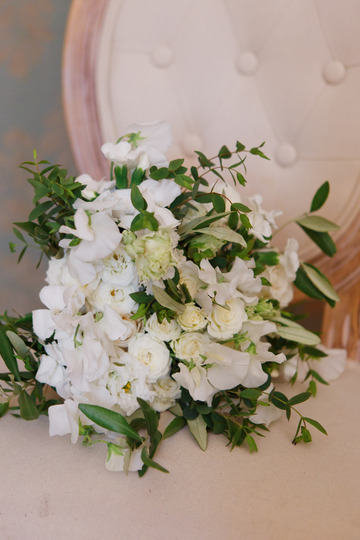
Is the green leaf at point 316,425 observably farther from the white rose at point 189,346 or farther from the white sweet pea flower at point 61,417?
the white sweet pea flower at point 61,417

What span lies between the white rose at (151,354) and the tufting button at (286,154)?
427mm

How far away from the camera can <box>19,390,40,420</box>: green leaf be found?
0.55m

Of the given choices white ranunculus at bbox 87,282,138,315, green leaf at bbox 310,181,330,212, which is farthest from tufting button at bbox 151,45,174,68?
white ranunculus at bbox 87,282,138,315

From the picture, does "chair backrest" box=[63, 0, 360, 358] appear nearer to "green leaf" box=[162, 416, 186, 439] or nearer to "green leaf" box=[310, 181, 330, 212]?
"green leaf" box=[310, 181, 330, 212]

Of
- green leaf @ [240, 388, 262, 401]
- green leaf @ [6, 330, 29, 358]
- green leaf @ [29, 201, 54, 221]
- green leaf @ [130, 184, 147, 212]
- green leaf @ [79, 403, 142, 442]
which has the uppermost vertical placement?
green leaf @ [130, 184, 147, 212]

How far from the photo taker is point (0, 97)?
1.16 m

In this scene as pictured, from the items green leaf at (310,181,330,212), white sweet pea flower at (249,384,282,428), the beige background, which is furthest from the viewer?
the beige background

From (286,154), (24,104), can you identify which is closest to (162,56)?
(286,154)

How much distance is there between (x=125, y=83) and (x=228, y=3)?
20 cm

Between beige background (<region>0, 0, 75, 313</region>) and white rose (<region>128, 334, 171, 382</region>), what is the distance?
2.50ft

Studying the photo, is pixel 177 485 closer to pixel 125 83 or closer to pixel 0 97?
pixel 125 83

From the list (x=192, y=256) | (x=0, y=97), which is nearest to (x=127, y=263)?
(x=192, y=256)

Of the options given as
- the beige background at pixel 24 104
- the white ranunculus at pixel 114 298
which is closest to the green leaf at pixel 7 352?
the white ranunculus at pixel 114 298

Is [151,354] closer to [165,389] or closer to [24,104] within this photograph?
[165,389]
